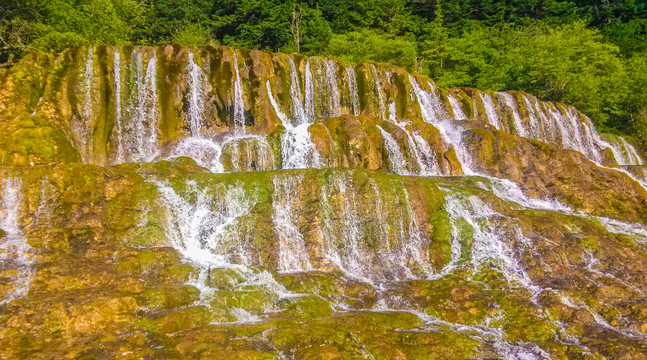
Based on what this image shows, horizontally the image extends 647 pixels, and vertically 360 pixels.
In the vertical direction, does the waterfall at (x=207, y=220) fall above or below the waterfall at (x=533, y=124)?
below

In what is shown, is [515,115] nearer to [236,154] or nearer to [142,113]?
[236,154]

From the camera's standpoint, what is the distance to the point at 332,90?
2198 cm

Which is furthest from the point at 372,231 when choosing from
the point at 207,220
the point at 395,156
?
the point at 395,156

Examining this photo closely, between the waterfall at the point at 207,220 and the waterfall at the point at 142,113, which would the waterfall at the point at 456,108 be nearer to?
the waterfall at the point at 142,113

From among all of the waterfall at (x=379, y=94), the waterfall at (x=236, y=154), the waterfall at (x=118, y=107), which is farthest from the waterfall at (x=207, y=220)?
the waterfall at (x=379, y=94)

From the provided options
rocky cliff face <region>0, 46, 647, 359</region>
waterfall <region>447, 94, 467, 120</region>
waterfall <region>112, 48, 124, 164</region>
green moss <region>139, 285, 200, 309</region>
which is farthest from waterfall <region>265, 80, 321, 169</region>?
waterfall <region>447, 94, 467, 120</region>

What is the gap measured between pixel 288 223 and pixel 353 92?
11767 mm

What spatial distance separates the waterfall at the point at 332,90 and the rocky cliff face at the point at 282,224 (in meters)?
0.14

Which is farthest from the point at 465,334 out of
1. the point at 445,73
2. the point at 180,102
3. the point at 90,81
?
the point at 445,73

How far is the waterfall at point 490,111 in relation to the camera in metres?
26.1

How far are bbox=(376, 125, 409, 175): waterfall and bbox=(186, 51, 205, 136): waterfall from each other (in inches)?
309

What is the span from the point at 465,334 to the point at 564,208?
1084 centimetres

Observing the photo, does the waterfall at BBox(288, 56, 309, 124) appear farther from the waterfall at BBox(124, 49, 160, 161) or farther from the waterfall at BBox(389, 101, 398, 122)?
the waterfall at BBox(124, 49, 160, 161)

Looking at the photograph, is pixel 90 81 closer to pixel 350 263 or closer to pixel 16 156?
pixel 16 156
